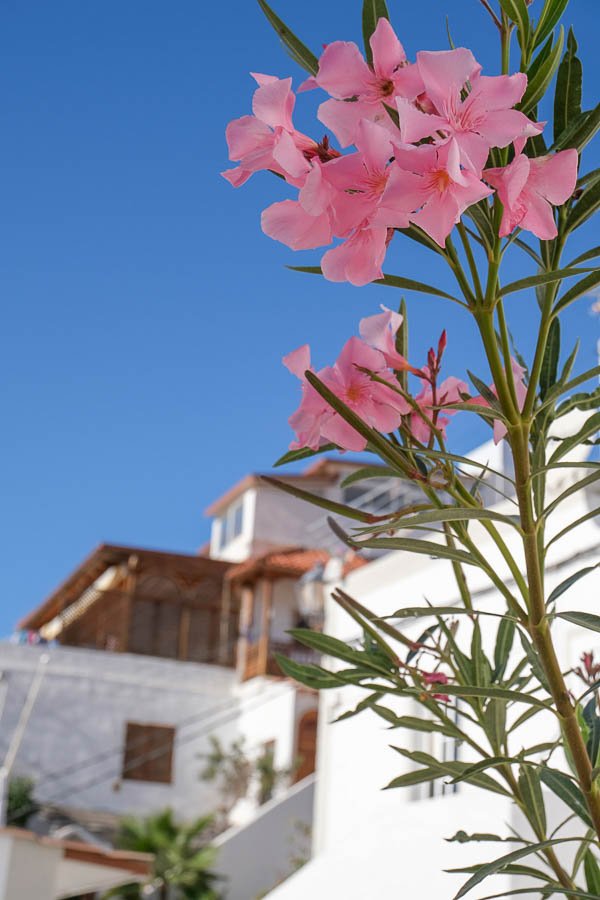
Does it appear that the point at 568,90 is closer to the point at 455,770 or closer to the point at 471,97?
the point at 471,97

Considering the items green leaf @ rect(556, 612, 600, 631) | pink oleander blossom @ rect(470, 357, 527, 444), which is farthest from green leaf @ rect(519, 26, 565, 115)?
green leaf @ rect(556, 612, 600, 631)

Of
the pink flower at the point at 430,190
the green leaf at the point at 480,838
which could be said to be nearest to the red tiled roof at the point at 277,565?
the green leaf at the point at 480,838

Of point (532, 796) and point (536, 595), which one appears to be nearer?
point (536, 595)

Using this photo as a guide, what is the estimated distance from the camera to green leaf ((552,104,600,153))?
136 cm

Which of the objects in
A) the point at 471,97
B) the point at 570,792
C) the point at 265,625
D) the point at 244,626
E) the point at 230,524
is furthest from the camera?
the point at 230,524

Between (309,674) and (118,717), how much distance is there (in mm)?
17155

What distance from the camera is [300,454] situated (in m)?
1.68

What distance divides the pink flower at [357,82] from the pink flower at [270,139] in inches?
1.8

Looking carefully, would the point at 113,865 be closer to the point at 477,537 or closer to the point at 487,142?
the point at 477,537

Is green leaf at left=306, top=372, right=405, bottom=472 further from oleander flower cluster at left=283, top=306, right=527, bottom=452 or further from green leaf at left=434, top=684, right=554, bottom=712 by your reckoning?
green leaf at left=434, top=684, right=554, bottom=712

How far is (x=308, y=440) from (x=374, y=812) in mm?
6344

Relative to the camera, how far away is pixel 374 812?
295 inches

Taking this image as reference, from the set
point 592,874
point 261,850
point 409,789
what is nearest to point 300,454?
point 592,874

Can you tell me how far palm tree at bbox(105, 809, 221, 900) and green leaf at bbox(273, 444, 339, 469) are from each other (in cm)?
1306
